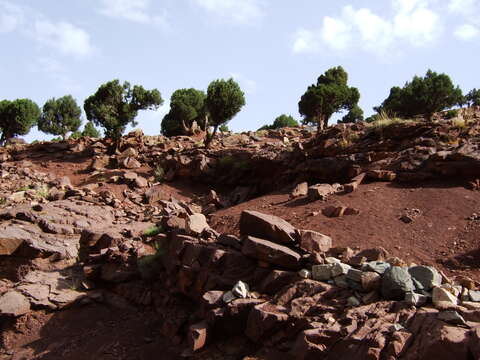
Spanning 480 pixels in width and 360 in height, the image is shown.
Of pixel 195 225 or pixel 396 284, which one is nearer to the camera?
pixel 396 284

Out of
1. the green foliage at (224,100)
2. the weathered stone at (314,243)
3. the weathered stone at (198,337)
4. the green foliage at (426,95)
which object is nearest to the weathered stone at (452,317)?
the weathered stone at (314,243)

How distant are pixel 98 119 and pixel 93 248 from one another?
1383cm

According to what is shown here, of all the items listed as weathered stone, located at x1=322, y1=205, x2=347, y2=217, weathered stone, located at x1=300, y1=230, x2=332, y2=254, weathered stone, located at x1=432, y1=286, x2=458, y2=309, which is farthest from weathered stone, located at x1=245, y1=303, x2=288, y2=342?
weathered stone, located at x1=322, y1=205, x2=347, y2=217

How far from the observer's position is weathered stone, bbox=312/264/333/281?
6368 millimetres

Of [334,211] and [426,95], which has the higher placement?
[426,95]

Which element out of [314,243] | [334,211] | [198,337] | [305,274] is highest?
[334,211]

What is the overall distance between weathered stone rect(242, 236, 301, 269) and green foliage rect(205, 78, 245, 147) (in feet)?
44.8

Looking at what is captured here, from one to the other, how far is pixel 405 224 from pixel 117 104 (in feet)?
62.8

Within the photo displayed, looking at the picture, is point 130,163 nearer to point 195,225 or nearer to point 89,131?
point 195,225

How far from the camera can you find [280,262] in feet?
22.9

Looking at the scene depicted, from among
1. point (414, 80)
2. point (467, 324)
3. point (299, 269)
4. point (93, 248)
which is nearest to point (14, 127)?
point (93, 248)

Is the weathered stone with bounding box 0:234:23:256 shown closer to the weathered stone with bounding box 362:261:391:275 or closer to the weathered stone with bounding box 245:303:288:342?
the weathered stone with bounding box 245:303:288:342

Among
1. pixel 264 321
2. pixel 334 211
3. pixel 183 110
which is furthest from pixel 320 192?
pixel 183 110

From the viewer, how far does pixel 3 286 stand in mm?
10086
